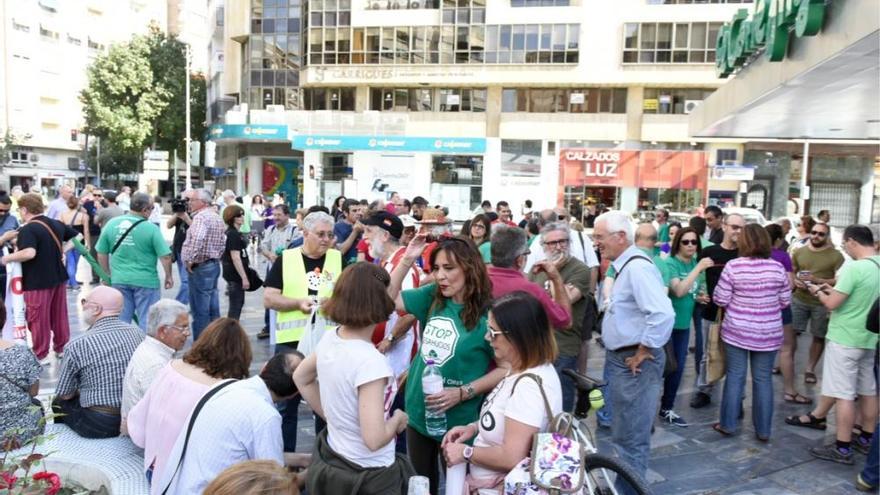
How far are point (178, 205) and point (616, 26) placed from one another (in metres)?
29.2

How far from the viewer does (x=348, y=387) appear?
8.26 ft

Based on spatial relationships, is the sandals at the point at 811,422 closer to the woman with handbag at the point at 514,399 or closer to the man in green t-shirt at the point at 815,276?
the man in green t-shirt at the point at 815,276

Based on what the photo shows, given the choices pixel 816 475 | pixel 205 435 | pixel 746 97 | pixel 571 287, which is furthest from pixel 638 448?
pixel 746 97

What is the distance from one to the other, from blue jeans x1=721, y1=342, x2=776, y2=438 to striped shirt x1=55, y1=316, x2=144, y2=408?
15.2 ft

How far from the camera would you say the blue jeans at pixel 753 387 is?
5168 mm

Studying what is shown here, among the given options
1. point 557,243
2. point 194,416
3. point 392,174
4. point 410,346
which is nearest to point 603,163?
point 392,174

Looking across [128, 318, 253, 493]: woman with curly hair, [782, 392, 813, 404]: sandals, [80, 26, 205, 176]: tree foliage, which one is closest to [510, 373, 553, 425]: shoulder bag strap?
[128, 318, 253, 493]: woman with curly hair

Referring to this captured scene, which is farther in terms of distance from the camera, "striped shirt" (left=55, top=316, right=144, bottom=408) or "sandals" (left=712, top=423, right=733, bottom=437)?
A: "sandals" (left=712, top=423, right=733, bottom=437)

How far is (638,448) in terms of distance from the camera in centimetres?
394

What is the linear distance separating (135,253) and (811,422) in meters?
6.84

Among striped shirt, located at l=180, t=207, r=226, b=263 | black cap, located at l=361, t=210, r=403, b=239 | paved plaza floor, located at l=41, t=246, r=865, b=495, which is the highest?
black cap, located at l=361, t=210, r=403, b=239

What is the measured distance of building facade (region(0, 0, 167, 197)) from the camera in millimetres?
50156

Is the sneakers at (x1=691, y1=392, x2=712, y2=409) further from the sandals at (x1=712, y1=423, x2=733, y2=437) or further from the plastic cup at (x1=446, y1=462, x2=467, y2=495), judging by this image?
the plastic cup at (x1=446, y1=462, x2=467, y2=495)

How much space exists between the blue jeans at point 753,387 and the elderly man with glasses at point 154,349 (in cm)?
429
